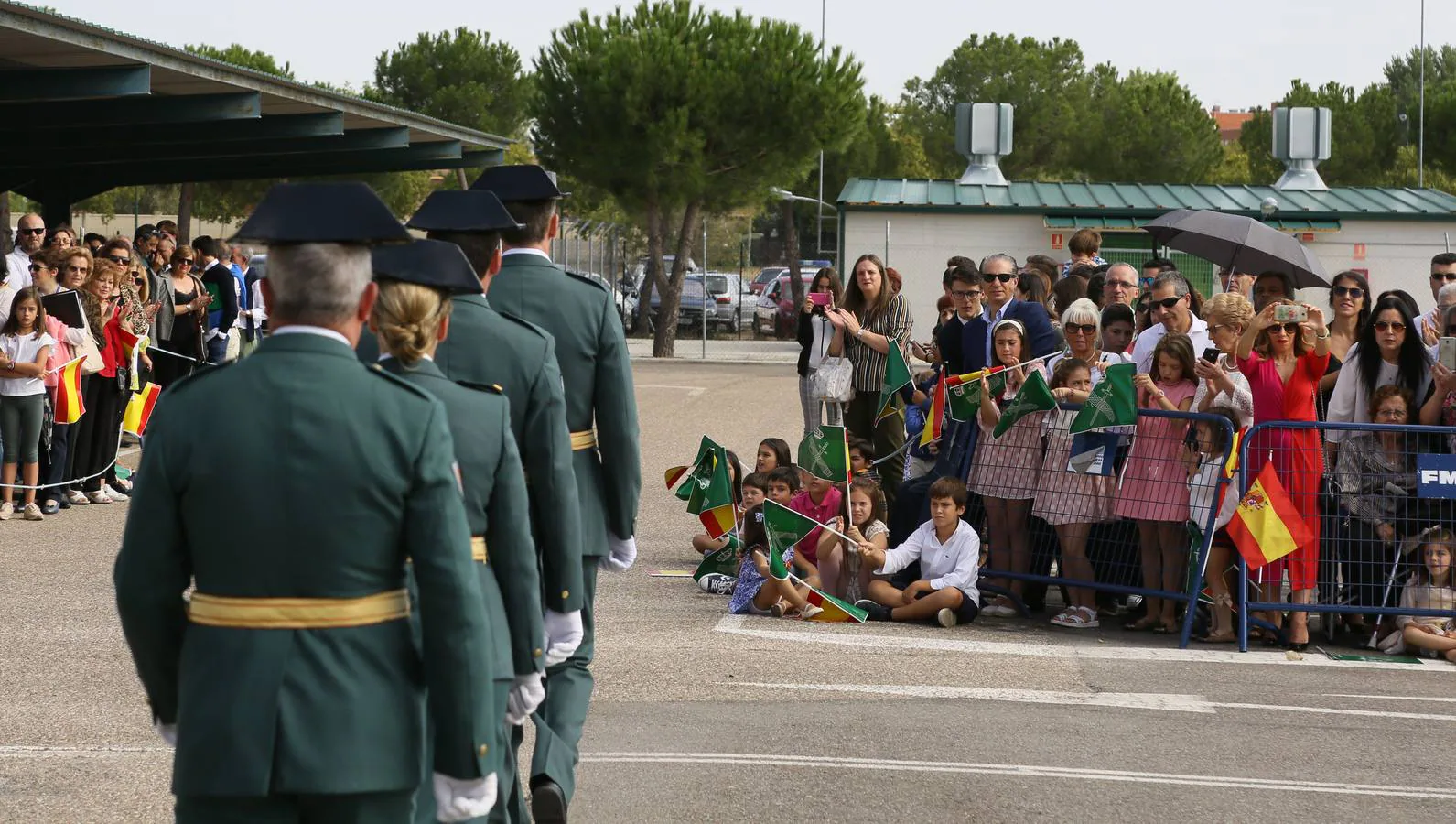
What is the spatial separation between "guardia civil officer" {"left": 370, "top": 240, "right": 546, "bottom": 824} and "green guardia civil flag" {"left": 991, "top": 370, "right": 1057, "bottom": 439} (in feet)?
18.5

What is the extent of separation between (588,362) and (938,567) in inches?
166

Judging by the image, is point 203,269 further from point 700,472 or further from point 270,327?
point 270,327

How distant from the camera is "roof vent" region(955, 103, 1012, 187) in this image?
3672 cm

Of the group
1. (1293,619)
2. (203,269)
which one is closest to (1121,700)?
(1293,619)

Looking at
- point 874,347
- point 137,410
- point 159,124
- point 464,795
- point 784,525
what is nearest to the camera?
point 464,795

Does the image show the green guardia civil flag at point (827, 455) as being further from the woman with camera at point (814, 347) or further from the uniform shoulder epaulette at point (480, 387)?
the uniform shoulder epaulette at point (480, 387)

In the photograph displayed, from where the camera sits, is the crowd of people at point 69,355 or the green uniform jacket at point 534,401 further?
the crowd of people at point 69,355

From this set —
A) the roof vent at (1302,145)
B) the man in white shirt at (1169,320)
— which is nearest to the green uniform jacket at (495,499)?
the man in white shirt at (1169,320)

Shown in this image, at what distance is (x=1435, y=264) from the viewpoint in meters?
10.5

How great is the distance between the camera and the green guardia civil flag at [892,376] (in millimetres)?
11039

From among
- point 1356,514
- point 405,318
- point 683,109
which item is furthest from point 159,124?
point 683,109

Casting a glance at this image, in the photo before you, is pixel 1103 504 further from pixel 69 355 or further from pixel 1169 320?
pixel 69 355

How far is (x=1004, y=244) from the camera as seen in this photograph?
1276 inches

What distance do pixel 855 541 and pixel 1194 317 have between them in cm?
245
